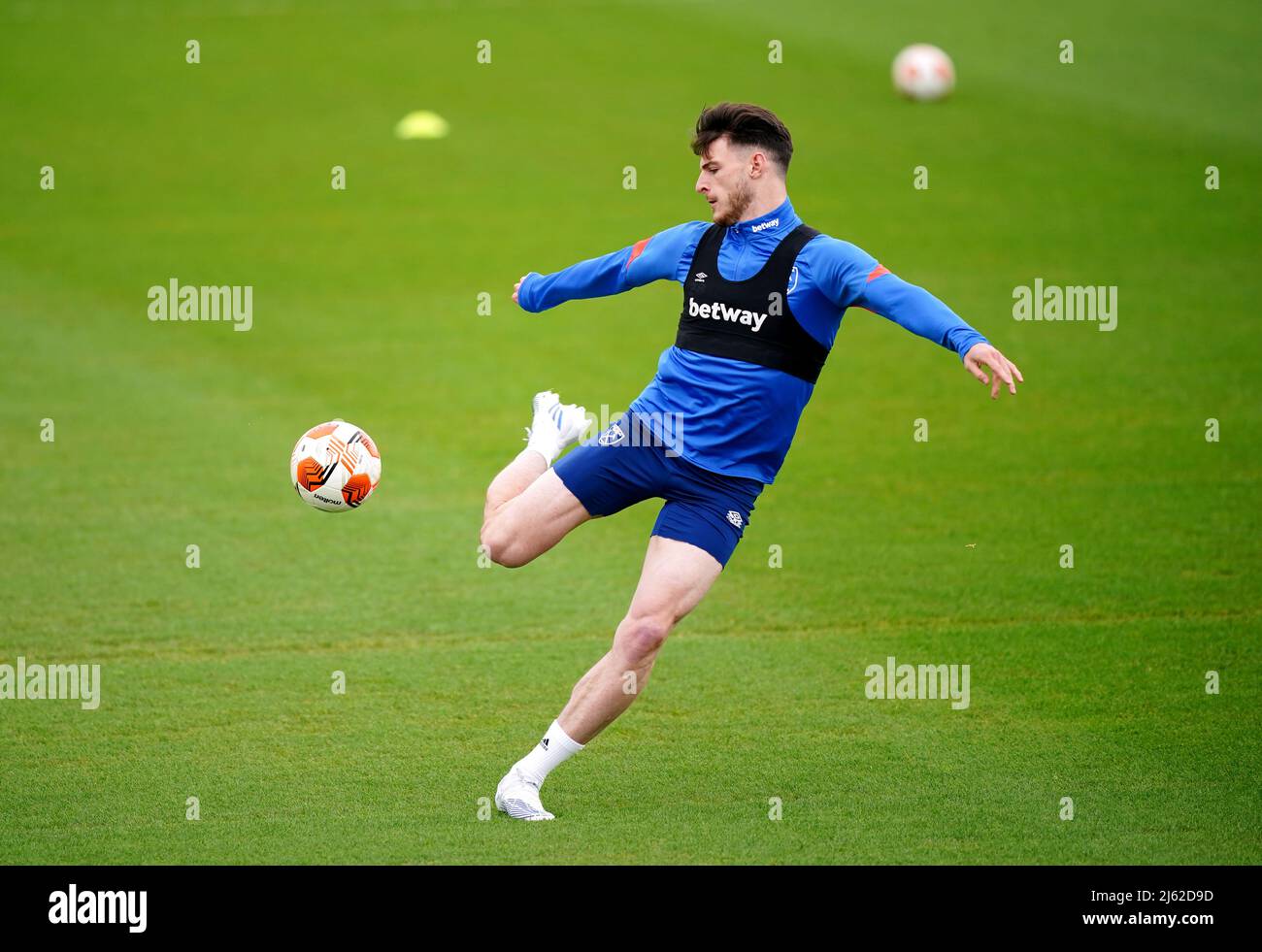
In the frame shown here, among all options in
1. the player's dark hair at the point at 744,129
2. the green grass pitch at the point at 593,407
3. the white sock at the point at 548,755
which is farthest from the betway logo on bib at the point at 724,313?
the green grass pitch at the point at 593,407

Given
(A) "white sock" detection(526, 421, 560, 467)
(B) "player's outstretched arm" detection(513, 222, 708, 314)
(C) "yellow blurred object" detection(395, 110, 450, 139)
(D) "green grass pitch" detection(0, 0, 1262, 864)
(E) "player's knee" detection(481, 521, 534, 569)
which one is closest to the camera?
(E) "player's knee" detection(481, 521, 534, 569)

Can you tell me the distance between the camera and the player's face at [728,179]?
7930 millimetres

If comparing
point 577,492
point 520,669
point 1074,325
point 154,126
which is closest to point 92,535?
point 520,669

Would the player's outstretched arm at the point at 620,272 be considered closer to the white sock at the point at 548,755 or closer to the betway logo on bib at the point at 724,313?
the betway logo on bib at the point at 724,313

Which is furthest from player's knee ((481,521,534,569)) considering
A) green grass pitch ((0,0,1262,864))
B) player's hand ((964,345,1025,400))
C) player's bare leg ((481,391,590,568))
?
player's hand ((964,345,1025,400))

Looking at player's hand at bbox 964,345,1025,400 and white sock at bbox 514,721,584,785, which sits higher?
player's hand at bbox 964,345,1025,400

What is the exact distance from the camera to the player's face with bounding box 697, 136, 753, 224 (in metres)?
7.93

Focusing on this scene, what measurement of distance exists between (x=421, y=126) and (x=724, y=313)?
1896 centimetres

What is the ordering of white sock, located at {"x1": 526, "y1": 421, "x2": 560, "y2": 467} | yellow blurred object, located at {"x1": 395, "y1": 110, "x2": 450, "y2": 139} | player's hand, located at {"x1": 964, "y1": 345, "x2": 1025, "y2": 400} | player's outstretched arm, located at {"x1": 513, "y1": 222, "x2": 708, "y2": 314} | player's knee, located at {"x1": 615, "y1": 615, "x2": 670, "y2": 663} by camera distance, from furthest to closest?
yellow blurred object, located at {"x1": 395, "y1": 110, "x2": 450, "y2": 139}, white sock, located at {"x1": 526, "y1": 421, "x2": 560, "y2": 467}, player's outstretched arm, located at {"x1": 513, "y1": 222, "x2": 708, "y2": 314}, player's knee, located at {"x1": 615, "y1": 615, "x2": 670, "y2": 663}, player's hand, located at {"x1": 964, "y1": 345, "x2": 1025, "y2": 400}

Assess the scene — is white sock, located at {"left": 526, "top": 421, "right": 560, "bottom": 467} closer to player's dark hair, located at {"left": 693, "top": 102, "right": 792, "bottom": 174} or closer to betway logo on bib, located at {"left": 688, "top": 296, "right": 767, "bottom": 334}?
Answer: betway logo on bib, located at {"left": 688, "top": 296, "right": 767, "bottom": 334}

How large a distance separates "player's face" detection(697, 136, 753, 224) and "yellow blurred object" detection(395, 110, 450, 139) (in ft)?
60.5

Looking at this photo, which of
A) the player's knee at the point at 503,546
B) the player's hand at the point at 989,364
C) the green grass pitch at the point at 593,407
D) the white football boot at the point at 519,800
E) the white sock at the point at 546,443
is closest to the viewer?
the player's hand at the point at 989,364

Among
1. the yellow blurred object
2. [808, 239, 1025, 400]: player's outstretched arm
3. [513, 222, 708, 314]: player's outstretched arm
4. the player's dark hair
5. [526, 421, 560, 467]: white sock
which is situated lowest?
[526, 421, 560, 467]: white sock

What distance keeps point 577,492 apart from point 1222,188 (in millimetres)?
17385
